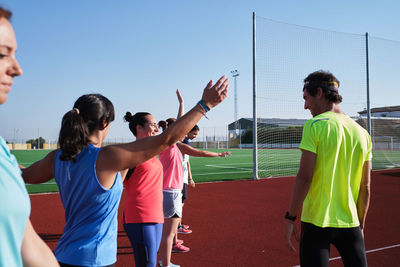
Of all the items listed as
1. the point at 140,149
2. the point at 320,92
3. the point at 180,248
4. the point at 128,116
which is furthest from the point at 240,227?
the point at 140,149

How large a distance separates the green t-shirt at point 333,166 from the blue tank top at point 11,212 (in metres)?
1.94

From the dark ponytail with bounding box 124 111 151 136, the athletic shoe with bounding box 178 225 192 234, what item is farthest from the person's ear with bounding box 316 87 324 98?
the athletic shoe with bounding box 178 225 192 234

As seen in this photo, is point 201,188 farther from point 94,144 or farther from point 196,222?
point 94,144

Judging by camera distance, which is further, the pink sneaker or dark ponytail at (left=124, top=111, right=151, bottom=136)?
the pink sneaker

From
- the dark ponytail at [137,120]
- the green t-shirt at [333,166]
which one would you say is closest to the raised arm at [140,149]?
the green t-shirt at [333,166]

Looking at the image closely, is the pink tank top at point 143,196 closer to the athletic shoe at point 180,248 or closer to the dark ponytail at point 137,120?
the dark ponytail at point 137,120

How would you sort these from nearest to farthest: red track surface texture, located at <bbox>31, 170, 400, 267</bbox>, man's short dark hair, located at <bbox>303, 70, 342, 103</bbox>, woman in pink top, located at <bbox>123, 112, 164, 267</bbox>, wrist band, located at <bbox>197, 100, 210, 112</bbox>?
wrist band, located at <bbox>197, 100, 210, 112</bbox>
man's short dark hair, located at <bbox>303, 70, 342, 103</bbox>
woman in pink top, located at <bbox>123, 112, 164, 267</bbox>
red track surface texture, located at <bbox>31, 170, 400, 267</bbox>

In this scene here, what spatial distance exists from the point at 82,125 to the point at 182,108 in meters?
2.19

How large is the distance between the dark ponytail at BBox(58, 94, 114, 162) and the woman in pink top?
1.10m

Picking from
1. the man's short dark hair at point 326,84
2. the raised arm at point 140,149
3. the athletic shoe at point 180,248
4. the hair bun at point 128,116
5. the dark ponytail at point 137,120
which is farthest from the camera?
the athletic shoe at point 180,248

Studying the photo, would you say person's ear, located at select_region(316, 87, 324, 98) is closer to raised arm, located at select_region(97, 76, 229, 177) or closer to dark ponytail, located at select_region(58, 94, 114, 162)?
raised arm, located at select_region(97, 76, 229, 177)

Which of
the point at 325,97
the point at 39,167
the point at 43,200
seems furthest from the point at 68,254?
the point at 43,200

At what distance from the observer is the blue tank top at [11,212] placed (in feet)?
3.46

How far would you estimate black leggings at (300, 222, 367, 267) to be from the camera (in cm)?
232
